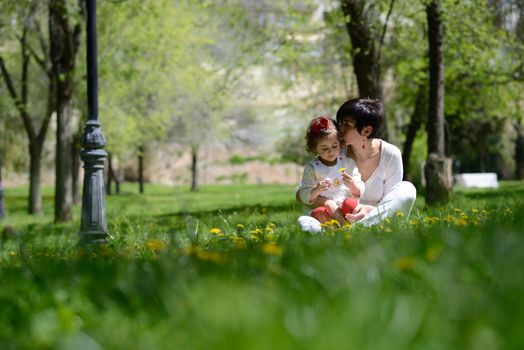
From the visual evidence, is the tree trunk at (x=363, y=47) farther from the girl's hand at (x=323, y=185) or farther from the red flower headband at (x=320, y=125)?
the girl's hand at (x=323, y=185)

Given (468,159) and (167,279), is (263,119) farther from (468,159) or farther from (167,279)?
(167,279)

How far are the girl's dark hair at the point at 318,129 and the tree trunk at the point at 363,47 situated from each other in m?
7.94

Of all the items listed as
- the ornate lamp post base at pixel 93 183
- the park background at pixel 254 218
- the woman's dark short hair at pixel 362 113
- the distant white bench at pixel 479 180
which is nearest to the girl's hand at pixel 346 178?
the woman's dark short hair at pixel 362 113

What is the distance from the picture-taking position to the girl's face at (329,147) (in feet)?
19.5

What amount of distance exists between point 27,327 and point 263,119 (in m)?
41.7

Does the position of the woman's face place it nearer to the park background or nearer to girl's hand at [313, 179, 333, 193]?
girl's hand at [313, 179, 333, 193]

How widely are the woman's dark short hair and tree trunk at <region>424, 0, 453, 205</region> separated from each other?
6690 mm

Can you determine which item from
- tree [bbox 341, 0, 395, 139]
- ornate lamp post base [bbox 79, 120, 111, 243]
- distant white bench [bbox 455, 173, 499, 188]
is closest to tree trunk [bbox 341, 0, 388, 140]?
tree [bbox 341, 0, 395, 139]

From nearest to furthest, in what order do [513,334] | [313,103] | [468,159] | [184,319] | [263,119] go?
[513,334], [184,319], [313,103], [468,159], [263,119]

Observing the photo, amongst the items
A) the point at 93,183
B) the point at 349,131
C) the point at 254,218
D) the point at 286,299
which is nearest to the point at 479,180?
the point at 254,218

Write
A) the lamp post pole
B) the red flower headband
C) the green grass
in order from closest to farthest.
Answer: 1. the green grass
2. the red flower headband
3. the lamp post pole

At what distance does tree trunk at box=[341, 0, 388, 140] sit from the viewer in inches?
545

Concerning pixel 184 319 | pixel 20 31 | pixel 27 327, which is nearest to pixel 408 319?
pixel 184 319

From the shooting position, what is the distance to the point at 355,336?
1697 mm
